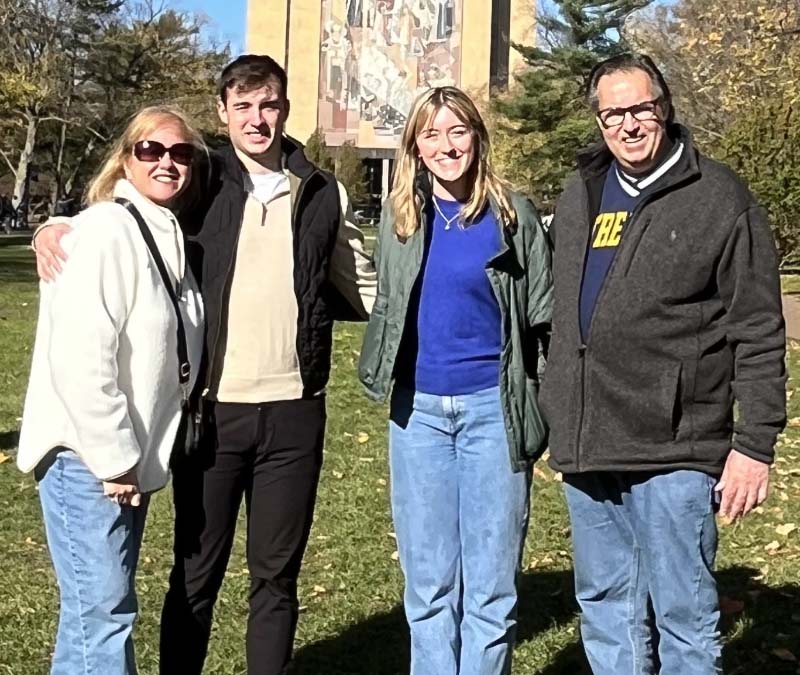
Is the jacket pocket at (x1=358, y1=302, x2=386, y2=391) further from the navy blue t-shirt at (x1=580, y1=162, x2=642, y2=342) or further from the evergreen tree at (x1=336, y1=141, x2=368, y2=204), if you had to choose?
the evergreen tree at (x1=336, y1=141, x2=368, y2=204)

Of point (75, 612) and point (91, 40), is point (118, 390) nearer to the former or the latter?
point (75, 612)

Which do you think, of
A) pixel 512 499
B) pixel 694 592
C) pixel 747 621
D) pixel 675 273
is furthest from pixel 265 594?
→ pixel 747 621

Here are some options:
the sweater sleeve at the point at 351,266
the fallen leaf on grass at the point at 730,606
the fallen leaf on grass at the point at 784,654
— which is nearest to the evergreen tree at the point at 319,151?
the fallen leaf on grass at the point at 730,606

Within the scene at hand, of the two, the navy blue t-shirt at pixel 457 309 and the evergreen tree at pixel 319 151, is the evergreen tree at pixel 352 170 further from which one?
the navy blue t-shirt at pixel 457 309

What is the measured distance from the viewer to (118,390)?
10.1ft

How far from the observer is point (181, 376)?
10.9 ft

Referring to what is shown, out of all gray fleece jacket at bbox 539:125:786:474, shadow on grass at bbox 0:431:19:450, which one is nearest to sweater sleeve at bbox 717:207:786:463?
gray fleece jacket at bbox 539:125:786:474

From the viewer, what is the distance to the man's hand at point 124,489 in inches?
123

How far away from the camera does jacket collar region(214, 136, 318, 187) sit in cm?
370

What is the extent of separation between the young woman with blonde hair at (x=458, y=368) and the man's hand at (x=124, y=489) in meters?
0.87

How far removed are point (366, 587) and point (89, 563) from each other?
2.55 metres

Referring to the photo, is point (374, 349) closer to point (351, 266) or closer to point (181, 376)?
point (351, 266)

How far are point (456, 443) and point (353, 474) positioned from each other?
422 centimetres

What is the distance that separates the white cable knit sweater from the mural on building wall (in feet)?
246
